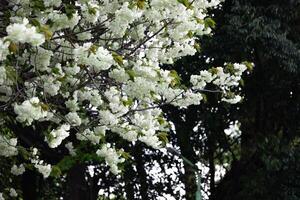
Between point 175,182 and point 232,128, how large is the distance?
1875 millimetres

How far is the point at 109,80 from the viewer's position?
4957 millimetres

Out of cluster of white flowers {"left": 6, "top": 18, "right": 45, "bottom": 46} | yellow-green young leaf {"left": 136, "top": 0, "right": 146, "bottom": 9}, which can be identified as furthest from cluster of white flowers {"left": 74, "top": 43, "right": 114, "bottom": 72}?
cluster of white flowers {"left": 6, "top": 18, "right": 45, "bottom": 46}

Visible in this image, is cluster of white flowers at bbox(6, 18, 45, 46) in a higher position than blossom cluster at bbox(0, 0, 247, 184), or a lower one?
lower

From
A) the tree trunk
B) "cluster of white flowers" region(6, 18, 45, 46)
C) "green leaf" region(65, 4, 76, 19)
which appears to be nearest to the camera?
"cluster of white flowers" region(6, 18, 45, 46)

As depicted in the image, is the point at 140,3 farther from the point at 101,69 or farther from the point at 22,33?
the point at 22,33

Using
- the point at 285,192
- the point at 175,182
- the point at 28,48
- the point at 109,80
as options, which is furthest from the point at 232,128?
the point at 28,48

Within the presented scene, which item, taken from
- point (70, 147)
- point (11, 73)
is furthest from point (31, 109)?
point (70, 147)

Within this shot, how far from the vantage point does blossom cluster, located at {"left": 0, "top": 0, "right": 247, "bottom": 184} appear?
4078 millimetres

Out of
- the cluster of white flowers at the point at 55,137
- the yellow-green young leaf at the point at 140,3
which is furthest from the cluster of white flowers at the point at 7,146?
the yellow-green young leaf at the point at 140,3

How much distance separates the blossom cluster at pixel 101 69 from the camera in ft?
13.4

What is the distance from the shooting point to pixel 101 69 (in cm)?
419

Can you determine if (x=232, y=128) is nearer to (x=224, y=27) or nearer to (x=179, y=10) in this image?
(x=224, y=27)

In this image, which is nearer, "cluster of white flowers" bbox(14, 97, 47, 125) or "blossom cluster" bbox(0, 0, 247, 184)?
"cluster of white flowers" bbox(14, 97, 47, 125)

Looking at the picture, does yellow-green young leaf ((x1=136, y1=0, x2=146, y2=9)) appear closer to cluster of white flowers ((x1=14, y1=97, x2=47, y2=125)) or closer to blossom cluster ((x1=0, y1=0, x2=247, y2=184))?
blossom cluster ((x1=0, y1=0, x2=247, y2=184))
